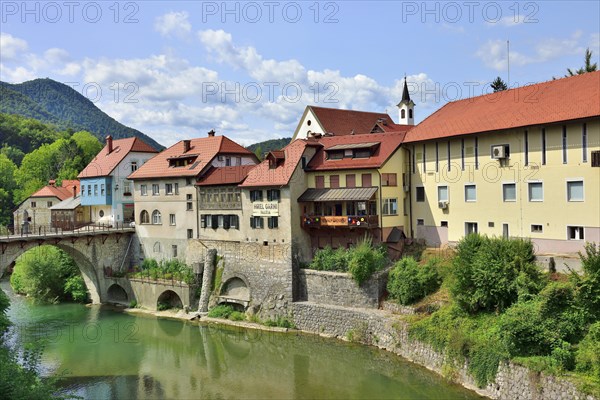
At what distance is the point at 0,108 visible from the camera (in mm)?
140375

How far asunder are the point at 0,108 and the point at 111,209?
10954 centimetres

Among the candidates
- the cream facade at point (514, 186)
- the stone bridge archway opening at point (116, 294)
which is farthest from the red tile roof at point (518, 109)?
the stone bridge archway opening at point (116, 294)

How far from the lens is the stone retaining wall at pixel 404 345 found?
2014cm

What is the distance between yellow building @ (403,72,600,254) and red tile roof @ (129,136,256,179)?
51.3ft

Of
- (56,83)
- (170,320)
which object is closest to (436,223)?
(170,320)

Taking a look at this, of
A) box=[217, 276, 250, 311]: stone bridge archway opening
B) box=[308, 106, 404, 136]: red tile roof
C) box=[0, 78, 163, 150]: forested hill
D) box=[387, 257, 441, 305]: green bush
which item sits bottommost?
box=[217, 276, 250, 311]: stone bridge archway opening

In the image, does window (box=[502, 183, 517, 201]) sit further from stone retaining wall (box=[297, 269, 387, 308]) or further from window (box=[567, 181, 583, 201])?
stone retaining wall (box=[297, 269, 387, 308])

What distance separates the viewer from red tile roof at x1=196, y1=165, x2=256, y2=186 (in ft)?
131

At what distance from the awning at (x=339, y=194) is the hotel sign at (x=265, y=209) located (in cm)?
176

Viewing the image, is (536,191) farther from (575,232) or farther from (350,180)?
(350,180)

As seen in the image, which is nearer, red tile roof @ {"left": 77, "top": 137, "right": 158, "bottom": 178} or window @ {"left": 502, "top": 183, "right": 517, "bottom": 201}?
window @ {"left": 502, "top": 183, "right": 517, "bottom": 201}

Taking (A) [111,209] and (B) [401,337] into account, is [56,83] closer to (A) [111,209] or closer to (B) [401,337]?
(A) [111,209]

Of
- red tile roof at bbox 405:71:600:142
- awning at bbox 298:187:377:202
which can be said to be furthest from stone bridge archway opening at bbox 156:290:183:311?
red tile roof at bbox 405:71:600:142

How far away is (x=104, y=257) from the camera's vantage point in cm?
4547
